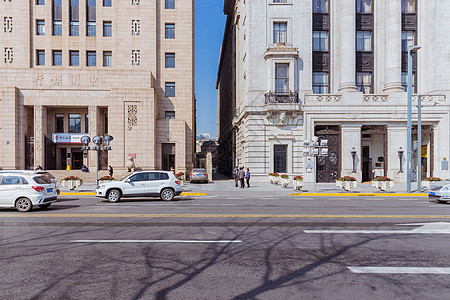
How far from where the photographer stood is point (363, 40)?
31656mm

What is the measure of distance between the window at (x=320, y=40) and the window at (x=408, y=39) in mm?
8386

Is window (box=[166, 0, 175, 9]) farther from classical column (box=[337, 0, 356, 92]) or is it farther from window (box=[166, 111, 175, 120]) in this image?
classical column (box=[337, 0, 356, 92])

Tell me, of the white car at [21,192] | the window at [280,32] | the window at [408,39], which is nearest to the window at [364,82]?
the window at [408,39]

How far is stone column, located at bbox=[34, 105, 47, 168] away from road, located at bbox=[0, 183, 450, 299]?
27.2 metres

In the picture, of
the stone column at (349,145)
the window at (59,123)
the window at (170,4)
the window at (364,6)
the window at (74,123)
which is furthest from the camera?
the window at (170,4)

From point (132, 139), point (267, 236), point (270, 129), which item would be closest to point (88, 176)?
point (132, 139)

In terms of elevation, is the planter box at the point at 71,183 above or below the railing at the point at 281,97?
below

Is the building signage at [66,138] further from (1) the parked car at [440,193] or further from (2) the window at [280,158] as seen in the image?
(1) the parked car at [440,193]

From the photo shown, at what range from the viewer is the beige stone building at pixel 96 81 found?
108ft

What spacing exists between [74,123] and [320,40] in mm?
31263

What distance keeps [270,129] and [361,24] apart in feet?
49.6

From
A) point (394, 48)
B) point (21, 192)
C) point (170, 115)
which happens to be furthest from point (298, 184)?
point (170, 115)

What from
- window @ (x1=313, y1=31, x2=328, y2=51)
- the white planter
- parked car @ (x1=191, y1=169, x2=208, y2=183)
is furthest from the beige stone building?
the white planter

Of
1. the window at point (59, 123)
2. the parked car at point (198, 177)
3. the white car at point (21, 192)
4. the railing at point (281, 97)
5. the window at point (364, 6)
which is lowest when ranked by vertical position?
the parked car at point (198, 177)
